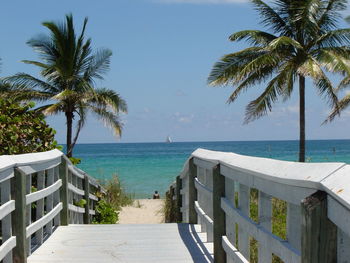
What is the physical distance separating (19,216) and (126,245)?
188cm

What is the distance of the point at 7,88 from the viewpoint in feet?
80.1

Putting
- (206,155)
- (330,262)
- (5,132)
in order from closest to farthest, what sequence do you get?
(330,262), (206,155), (5,132)

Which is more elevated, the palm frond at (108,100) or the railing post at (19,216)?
the palm frond at (108,100)

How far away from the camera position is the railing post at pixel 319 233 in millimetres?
2188

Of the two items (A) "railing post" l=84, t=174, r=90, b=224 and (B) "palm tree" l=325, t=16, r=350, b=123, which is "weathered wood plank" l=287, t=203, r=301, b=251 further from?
(B) "palm tree" l=325, t=16, r=350, b=123

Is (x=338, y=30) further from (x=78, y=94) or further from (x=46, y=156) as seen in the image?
(x=46, y=156)

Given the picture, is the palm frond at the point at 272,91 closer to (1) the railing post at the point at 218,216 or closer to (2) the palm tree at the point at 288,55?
(2) the palm tree at the point at 288,55

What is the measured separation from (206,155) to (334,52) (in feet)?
54.5

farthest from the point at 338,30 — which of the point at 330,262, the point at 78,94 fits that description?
the point at 330,262

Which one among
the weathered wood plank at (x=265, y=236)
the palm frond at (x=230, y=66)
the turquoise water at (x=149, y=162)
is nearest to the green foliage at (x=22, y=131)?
the weathered wood plank at (x=265, y=236)

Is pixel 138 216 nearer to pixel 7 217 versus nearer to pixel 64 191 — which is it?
pixel 64 191

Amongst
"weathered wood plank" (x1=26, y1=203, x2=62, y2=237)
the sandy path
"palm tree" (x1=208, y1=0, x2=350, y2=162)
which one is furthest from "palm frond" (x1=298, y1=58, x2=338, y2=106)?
"weathered wood plank" (x1=26, y1=203, x2=62, y2=237)

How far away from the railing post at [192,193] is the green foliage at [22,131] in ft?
7.22

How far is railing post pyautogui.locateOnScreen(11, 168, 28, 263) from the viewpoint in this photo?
15.5 ft
